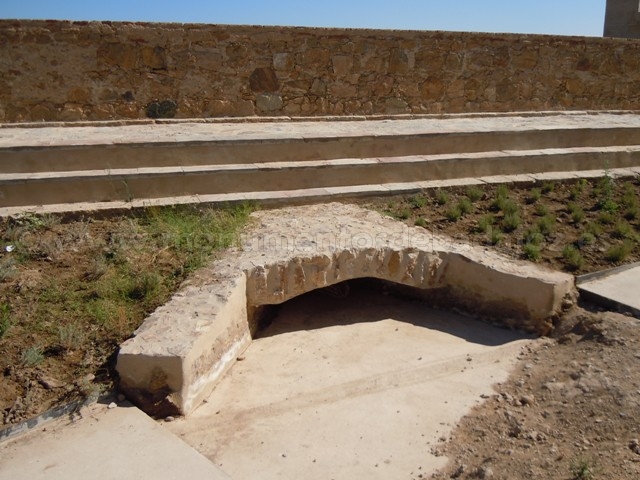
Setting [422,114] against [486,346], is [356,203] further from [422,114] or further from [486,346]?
[422,114]

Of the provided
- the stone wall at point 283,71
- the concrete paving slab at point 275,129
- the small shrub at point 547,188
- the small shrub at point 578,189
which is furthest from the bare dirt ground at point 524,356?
the stone wall at point 283,71

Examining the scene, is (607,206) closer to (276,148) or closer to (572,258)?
(572,258)

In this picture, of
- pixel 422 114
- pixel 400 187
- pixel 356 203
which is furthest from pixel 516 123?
pixel 356 203

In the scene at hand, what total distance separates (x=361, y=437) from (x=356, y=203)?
9.00 ft

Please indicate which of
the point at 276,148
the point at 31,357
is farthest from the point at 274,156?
the point at 31,357

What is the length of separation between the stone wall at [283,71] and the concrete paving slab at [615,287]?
3.86 m

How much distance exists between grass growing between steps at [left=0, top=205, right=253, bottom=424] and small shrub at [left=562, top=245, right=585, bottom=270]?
2.61 m

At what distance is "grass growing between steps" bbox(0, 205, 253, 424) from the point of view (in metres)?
3.36

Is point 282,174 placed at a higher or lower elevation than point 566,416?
higher

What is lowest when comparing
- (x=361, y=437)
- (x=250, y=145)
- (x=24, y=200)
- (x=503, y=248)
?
(x=361, y=437)

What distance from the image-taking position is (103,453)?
2.86 metres

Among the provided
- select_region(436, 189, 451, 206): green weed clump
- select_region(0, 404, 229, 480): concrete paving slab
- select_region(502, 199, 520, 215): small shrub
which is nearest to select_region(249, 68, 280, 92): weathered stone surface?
select_region(436, 189, 451, 206): green weed clump

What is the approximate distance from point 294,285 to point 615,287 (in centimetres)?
233

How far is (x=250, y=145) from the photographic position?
18.9 ft
